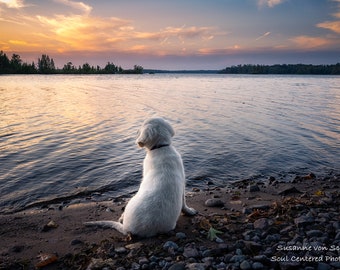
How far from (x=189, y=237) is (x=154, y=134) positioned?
234 centimetres

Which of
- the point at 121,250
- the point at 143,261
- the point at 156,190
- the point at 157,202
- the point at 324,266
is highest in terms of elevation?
the point at 156,190

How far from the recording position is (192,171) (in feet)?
41.9

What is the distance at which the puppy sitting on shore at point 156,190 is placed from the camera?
5832mm

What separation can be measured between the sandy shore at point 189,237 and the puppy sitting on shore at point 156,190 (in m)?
0.29

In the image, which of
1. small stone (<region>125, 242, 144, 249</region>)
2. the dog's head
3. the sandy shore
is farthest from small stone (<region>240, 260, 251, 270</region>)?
the dog's head

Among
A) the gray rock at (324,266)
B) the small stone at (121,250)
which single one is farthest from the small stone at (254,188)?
the small stone at (121,250)

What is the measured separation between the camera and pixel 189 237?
20.1 feet

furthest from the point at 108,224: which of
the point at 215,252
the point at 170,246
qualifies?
the point at 215,252

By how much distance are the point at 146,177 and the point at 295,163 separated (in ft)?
33.4

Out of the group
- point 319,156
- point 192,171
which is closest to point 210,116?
point 319,156

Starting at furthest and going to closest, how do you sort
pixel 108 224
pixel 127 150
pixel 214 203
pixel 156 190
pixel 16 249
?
pixel 127 150 < pixel 214 203 < pixel 108 224 < pixel 16 249 < pixel 156 190

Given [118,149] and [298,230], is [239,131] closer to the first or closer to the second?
[118,149]

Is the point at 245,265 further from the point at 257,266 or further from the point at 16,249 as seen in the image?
the point at 16,249

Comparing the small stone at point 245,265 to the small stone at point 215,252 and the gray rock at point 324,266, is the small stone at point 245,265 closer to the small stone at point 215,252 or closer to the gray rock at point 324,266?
the small stone at point 215,252
